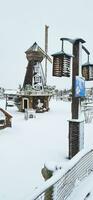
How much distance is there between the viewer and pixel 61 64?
8.87 m

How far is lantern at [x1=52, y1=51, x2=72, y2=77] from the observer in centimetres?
879

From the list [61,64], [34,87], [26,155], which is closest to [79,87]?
[61,64]

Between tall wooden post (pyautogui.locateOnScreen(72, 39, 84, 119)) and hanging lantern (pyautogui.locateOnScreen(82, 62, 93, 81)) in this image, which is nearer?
tall wooden post (pyautogui.locateOnScreen(72, 39, 84, 119))

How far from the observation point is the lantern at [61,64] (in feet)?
28.8

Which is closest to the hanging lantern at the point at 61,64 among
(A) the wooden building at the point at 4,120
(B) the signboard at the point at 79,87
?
(B) the signboard at the point at 79,87

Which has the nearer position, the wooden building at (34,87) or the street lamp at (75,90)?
the street lamp at (75,90)

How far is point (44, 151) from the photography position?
9922mm

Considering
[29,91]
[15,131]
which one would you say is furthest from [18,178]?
[29,91]

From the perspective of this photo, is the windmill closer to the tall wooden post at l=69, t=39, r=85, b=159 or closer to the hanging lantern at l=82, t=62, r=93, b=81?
the hanging lantern at l=82, t=62, r=93, b=81

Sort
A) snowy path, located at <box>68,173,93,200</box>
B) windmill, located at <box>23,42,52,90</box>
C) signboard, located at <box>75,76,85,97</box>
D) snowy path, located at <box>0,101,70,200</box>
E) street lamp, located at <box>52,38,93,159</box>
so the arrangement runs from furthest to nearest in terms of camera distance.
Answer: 1. windmill, located at <box>23,42,52,90</box>
2. signboard, located at <box>75,76,85,97</box>
3. street lamp, located at <box>52,38,93,159</box>
4. snowy path, located at <box>0,101,70,200</box>
5. snowy path, located at <box>68,173,93,200</box>

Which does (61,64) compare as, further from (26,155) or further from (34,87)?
(34,87)

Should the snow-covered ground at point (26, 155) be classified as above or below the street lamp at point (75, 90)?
below

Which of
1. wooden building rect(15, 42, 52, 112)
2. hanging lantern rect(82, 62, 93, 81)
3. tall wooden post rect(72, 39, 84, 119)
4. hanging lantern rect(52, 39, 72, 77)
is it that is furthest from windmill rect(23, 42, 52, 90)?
hanging lantern rect(52, 39, 72, 77)

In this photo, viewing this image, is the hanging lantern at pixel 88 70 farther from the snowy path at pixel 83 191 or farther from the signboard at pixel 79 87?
the snowy path at pixel 83 191
